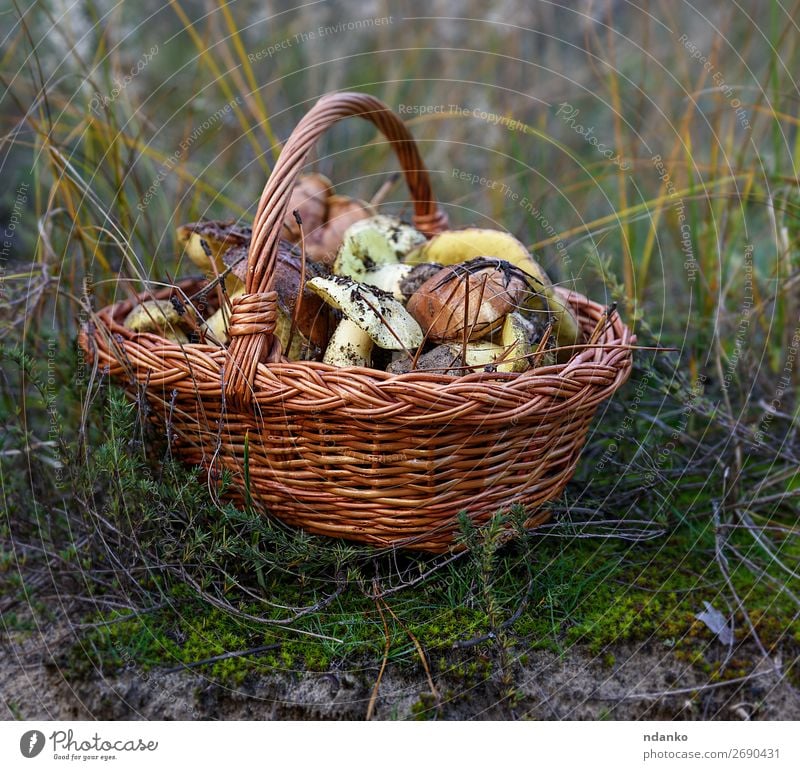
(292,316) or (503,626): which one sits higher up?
(292,316)

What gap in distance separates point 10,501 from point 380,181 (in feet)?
5.10

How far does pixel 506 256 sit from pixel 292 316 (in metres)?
0.42

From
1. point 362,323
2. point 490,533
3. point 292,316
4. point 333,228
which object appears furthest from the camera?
point 333,228

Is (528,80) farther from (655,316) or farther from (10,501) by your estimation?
(10,501)

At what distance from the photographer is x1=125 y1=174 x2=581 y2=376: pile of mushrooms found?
3.92 ft

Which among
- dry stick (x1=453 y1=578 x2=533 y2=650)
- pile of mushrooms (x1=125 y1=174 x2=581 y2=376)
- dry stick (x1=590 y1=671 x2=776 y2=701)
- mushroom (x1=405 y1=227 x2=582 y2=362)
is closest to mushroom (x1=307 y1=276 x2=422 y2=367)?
pile of mushrooms (x1=125 y1=174 x2=581 y2=376)

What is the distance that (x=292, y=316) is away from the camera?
1285mm

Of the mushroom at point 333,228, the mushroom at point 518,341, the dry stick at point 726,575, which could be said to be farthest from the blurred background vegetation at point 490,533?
the mushroom at point 518,341

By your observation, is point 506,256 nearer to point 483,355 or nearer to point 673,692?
point 483,355

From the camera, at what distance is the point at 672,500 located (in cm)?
146

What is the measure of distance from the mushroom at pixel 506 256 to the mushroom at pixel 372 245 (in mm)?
31

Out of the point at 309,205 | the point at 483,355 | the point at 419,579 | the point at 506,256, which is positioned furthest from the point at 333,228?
the point at 419,579

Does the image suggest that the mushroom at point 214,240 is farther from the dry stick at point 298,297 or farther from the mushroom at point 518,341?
the mushroom at point 518,341
